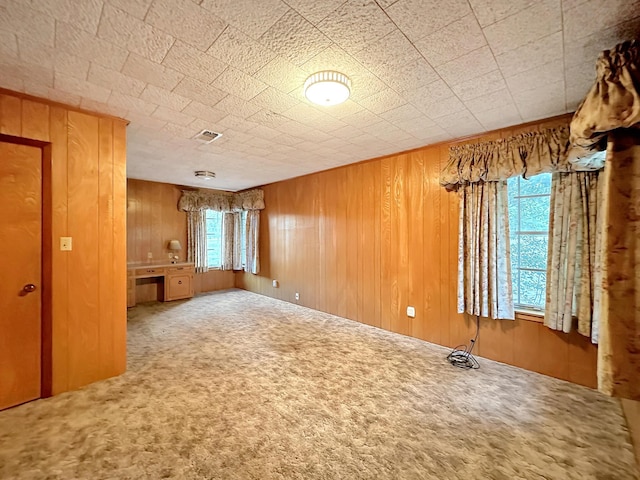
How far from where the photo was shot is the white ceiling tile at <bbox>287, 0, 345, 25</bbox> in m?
1.29

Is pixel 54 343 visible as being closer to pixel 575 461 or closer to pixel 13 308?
pixel 13 308

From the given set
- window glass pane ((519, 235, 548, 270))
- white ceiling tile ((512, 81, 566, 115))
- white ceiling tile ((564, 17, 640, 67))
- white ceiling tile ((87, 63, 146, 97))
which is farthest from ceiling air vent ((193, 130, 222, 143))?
window glass pane ((519, 235, 548, 270))

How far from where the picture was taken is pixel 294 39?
154 cm

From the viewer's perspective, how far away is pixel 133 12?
134 cm

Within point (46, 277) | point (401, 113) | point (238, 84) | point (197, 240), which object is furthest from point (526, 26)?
point (197, 240)

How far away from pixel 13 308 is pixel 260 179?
155 inches

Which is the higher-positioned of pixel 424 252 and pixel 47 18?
pixel 47 18

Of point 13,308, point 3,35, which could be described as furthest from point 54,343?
point 3,35

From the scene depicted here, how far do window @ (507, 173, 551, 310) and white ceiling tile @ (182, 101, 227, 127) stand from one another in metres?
3.11

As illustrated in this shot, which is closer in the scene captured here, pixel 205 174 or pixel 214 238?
pixel 205 174

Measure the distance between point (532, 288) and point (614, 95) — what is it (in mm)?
2036

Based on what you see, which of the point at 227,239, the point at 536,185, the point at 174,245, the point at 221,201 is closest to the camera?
the point at 536,185

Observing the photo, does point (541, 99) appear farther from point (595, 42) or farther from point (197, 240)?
point (197, 240)

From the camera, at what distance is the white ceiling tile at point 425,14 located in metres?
1.31
